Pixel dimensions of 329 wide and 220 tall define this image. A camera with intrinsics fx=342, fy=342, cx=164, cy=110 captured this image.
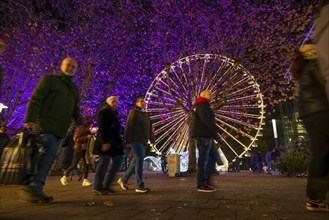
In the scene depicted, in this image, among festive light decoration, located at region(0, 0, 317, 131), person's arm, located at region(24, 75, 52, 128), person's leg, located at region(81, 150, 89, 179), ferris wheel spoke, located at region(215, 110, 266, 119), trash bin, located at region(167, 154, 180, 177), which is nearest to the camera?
person's arm, located at region(24, 75, 52, 128)

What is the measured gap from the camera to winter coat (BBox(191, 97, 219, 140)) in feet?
20.8

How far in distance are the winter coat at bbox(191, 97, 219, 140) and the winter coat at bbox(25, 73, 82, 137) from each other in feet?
8.27

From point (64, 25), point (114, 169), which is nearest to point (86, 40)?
point (64, 25)

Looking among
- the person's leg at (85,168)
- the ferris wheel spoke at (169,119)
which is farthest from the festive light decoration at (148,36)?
the person's leg at (85,168)

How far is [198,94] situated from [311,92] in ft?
44.5

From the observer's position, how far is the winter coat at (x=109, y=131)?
5.93m

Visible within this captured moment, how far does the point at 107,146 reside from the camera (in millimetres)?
5809

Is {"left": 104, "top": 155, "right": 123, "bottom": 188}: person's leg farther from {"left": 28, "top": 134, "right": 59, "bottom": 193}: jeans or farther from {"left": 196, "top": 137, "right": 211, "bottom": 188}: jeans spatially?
{"left": 28, "top": 134, "right": 59, "bottom": 193}: jeans

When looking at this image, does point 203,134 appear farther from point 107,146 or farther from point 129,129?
point 107,146

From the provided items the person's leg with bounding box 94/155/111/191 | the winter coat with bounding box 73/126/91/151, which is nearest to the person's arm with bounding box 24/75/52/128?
the person's leg with bounding box 94/155/111/191

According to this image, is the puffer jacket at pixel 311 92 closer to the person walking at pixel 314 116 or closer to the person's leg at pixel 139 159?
the person walking at pixel 314 116

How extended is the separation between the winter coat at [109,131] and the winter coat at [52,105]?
1122 mm

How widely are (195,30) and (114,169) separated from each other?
41.2 feet

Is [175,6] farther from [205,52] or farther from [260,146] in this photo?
[260,146]
